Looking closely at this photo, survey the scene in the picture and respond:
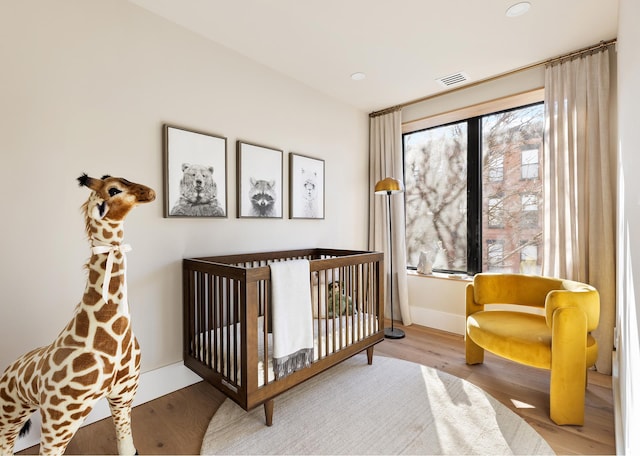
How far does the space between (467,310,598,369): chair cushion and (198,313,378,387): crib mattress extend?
0.78 m

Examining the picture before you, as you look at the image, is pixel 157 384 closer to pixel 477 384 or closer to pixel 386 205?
pixel 477 384

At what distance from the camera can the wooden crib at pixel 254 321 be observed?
1616 mm

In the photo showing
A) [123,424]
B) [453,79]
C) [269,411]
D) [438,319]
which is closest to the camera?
[123,424]

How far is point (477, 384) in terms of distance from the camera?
217cm

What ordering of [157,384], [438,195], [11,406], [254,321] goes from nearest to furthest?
[11,406] → [254,321] → [157,384] → [438,195]

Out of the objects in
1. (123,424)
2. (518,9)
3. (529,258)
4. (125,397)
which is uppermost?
(518,9)

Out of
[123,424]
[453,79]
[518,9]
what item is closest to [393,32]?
[518,9]

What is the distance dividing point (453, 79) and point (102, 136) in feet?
9.30

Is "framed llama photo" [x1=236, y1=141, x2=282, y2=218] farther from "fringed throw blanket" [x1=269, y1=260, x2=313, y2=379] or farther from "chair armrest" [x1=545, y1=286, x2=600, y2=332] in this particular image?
"chair armrest" [x1=545, y1=286, x2=600, y2=332]

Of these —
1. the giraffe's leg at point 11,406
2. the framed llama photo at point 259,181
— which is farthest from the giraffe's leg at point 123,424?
the framed llama photo at point 259,181

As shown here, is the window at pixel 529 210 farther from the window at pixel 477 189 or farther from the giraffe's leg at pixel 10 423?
the giraffe's leg at pixel 10 423

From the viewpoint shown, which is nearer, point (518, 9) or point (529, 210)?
point (518, 9)

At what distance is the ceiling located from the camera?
1939mm

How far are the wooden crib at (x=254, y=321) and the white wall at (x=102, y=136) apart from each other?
5.6 inches
